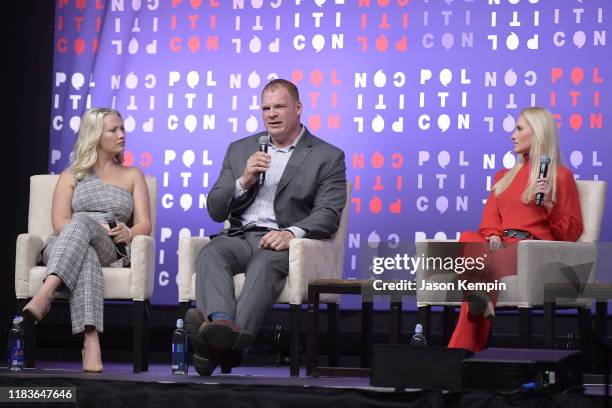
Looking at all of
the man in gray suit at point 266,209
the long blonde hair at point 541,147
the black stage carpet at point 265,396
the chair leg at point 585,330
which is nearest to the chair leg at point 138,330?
the man in gray suit at point 266,209

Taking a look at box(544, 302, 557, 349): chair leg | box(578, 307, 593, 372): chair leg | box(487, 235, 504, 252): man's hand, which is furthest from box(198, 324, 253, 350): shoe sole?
box(578, 307, 593, 372): chair leg

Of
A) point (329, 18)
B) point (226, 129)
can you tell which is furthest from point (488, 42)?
point (226, 129)

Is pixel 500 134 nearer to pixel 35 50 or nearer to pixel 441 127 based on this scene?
pixel 441 127

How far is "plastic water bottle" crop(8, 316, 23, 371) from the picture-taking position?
16.5 feet

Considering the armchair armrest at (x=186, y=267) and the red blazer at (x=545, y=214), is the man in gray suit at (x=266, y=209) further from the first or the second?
the red blazer at (x=545, y=214)

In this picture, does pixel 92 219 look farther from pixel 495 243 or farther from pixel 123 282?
pixel 495 243

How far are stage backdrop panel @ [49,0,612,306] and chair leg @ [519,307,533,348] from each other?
61.1 inches

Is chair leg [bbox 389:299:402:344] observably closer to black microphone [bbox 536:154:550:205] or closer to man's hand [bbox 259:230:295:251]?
man's hand [bbox 259:230:295:251]

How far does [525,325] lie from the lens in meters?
4.71

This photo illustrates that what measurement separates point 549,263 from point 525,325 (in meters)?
0.29

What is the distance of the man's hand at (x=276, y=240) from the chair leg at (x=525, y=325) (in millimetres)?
1053

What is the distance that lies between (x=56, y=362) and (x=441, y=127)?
2.59 metres

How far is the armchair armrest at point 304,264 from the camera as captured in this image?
15.5 ft

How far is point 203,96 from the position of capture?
6.61m
